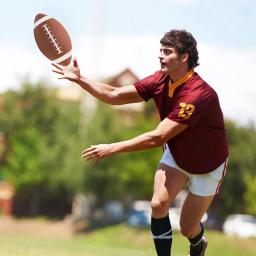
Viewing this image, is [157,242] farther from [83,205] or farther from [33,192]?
[33,192]

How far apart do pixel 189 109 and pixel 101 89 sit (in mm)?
1448

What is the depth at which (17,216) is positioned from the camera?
242 feet

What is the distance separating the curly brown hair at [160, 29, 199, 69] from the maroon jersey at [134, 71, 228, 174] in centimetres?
21

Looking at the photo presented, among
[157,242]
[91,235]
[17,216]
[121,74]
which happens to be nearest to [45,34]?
[157,242]

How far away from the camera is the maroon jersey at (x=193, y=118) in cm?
859

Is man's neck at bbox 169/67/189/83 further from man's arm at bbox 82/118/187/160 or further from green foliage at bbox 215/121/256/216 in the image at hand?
green foliage at bbox 215/121/256/216

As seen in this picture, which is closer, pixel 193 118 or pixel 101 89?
pixel 193 118

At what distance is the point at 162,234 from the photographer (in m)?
9.05

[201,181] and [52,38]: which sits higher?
[52,38]

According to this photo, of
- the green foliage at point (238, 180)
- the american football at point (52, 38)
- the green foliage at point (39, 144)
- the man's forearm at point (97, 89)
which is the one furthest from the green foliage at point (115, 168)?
the man's forearm at point (97, 89)

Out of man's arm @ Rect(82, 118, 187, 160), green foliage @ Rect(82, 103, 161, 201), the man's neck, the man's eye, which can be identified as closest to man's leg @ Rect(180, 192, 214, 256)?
man's arm @ Rect(82, 118, 187, 160)

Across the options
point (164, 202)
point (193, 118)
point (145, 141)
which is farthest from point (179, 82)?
point (164, 202)

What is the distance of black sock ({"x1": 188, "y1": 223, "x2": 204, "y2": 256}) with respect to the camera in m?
9.76

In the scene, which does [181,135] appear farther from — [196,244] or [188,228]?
[196,244]
